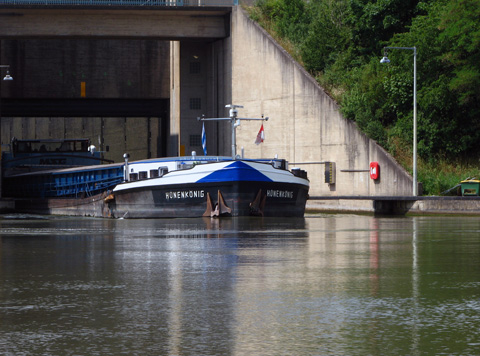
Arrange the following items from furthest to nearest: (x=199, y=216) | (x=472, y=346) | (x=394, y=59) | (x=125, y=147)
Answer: (x=125, y=147)
(x=394, y=59)
(x=199, y=216)
(x=472, y=346)

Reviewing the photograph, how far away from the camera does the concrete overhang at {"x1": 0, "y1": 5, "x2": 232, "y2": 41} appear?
176ft

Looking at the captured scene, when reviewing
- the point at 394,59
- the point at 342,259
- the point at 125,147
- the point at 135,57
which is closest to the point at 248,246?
the point at 342,259

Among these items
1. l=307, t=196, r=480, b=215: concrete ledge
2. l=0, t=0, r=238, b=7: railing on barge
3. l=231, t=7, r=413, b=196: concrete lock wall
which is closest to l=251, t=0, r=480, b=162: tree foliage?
l=231, t=7, r=413, b=196: concrete lock wall

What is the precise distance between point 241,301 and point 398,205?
33.5m

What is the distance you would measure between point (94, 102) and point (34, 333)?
62.3 m

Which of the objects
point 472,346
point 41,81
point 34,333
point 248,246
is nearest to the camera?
point 472,346

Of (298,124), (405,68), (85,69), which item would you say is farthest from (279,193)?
(85,69)

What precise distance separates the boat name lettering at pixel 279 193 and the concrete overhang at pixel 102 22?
65.2ft

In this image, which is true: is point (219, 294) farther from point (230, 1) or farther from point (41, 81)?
point (41, 81)

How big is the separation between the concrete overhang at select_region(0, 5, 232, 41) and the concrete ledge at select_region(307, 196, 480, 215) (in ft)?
47.8

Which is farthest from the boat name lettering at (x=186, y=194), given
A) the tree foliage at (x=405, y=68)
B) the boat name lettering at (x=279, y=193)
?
the tree foliage at (x=405, y=68)

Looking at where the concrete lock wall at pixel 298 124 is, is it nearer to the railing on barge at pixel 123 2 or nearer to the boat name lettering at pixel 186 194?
the railing on barge at pixel 123 2

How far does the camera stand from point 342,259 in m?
14.0

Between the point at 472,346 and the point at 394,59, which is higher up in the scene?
the point at 394,59
